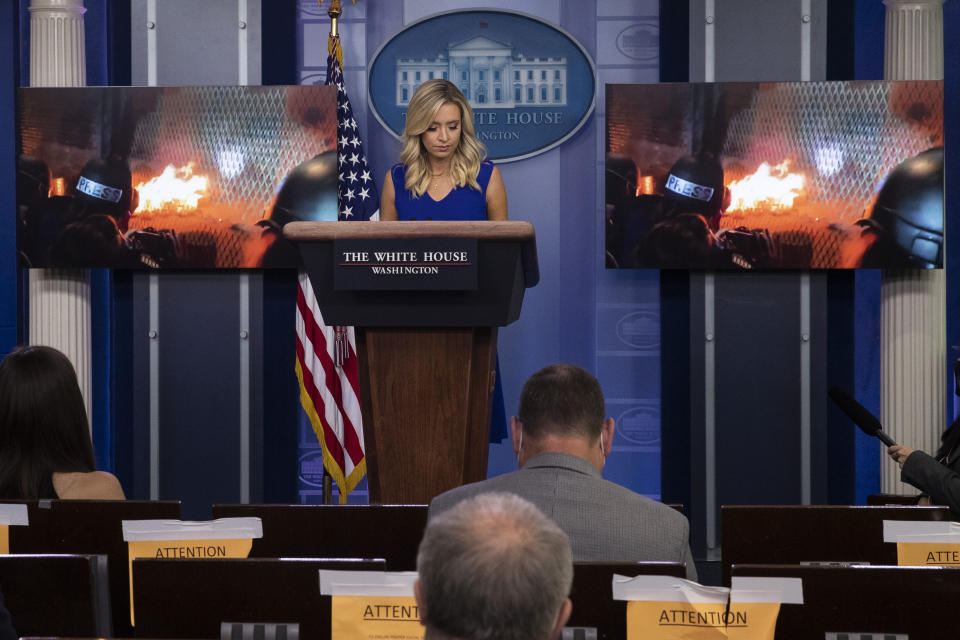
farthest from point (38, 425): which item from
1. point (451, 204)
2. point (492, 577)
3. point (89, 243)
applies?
point (89, 243)

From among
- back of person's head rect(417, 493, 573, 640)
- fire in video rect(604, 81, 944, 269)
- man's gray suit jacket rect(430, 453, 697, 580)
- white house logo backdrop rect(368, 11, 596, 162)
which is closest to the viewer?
back of person's head rect(417, 493, 573, 640)

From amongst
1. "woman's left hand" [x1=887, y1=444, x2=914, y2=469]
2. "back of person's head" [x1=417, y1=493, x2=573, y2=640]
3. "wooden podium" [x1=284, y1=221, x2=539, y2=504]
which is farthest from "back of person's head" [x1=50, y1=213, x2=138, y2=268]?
"back of person's head" [x1=417, y1=493, x2=573, y2=640]

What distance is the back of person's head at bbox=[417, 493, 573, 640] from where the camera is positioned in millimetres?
1045

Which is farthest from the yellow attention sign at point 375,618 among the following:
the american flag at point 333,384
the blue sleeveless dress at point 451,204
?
the american flag at point 333,384

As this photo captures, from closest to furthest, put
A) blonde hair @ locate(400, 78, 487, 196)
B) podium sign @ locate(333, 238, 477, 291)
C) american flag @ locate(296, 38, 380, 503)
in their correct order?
podium sign @ locate(333, 238, 477, 291), blonde hair @ locate(400, 78, 487, 196), american flag @ locate(296, 38, 380, 503)

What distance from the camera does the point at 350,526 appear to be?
2234 millimetres

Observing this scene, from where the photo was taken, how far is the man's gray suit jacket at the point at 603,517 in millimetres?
1959

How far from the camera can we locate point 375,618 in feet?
5.41

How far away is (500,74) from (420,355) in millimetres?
3103

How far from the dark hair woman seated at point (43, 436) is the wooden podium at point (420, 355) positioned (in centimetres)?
69

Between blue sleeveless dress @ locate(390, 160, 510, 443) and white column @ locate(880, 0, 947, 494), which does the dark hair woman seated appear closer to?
blue sleeveless dress @ locate(390, 160, 510, 443)

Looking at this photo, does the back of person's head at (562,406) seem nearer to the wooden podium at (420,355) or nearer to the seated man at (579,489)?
the seated man at (579,489)

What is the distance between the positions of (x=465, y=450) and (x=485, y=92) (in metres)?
3.15

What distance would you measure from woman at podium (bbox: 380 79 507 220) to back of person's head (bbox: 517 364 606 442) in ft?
4.34
